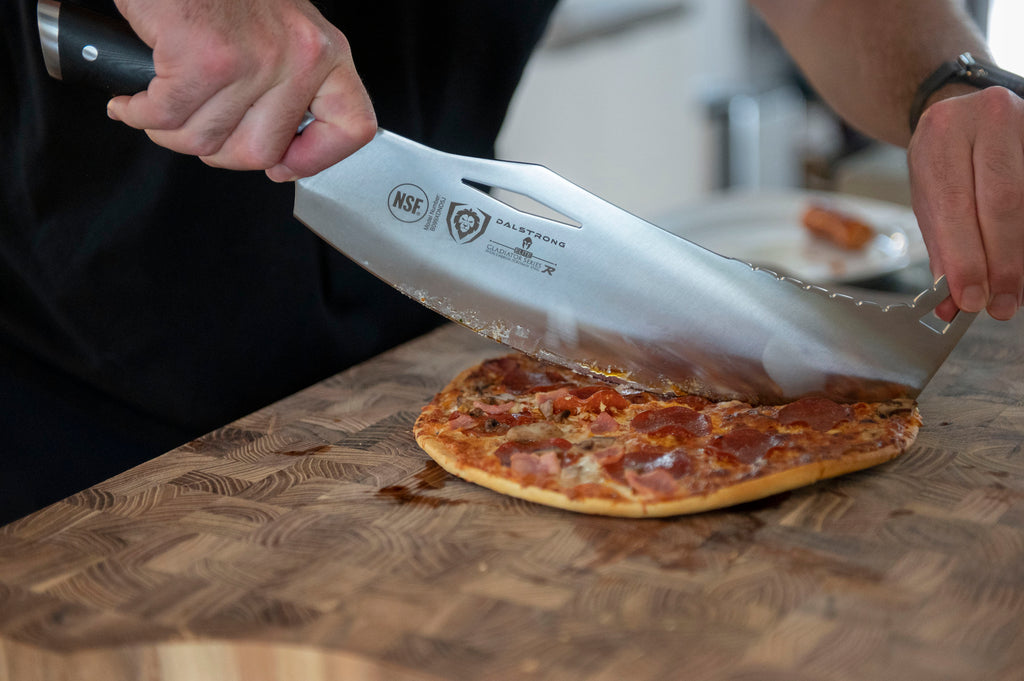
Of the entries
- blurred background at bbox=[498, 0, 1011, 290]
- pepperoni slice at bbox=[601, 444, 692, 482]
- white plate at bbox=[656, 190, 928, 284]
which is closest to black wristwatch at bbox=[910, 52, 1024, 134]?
white plate at bbox=[656, 190, 928, 284]

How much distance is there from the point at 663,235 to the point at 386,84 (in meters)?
0.62

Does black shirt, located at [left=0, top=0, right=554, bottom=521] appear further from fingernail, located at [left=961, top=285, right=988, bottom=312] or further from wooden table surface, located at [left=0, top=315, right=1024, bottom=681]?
fingernail, located at [left=961, top=285, right=988, bottom=312]

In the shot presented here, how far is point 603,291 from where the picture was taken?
125 centimetres

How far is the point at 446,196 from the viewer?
1301 mm

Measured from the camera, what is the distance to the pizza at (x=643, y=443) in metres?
1.04

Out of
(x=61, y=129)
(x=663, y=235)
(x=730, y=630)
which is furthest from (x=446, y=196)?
(x=730, y=630)

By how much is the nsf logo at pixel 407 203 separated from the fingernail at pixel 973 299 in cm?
73

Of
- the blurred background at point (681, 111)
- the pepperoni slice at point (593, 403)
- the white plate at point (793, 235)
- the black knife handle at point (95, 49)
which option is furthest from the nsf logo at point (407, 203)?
the blurred background at point (681, 111)

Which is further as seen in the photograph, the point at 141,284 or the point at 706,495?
the point at 141,284

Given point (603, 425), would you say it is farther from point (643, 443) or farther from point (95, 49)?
point (95, 49)

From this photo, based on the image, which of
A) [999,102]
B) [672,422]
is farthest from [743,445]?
[999,102]

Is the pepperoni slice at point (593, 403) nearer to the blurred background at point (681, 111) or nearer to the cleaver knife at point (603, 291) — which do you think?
the cleaver knife at point (603, 291)

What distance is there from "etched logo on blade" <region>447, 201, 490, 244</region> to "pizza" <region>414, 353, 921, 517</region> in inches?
8.9

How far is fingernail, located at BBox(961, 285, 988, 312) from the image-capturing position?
4.04 ft
